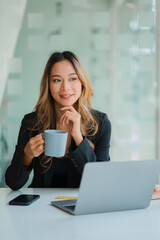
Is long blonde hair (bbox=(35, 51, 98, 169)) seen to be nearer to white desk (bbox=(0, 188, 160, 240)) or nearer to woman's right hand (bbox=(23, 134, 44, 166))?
woman's right hand (bbox=(23, 134, 44, 166))

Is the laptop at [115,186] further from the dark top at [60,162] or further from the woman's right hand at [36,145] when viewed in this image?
the dark top at [60,162]

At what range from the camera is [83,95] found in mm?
1829

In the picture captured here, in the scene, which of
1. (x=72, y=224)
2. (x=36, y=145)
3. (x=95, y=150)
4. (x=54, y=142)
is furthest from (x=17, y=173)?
(x=72, y=224)

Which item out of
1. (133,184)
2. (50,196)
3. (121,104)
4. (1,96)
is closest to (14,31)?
(1,96)

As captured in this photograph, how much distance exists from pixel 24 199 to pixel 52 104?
72cm

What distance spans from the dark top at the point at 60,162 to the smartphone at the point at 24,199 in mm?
170

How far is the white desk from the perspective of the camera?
892 mm

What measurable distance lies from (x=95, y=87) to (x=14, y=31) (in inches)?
31.0

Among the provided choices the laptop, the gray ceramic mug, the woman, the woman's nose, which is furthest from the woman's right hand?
the woman's nose

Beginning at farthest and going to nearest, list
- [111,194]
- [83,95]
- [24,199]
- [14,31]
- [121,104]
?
1. [121,104]
2. [14,31]
3. [83,95]
4. [24,199]
5. [111,194]

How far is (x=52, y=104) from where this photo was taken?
185 centimetres

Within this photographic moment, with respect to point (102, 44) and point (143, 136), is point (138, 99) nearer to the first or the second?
point (143, 136)

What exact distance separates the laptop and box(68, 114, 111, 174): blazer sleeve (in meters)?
0.43

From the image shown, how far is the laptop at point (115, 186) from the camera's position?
1.02m
